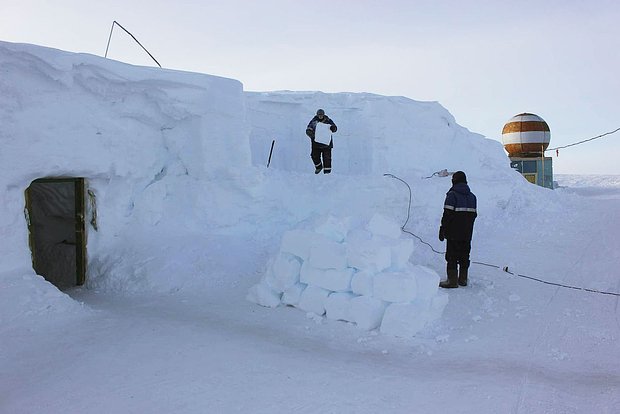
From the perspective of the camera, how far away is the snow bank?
4602mm

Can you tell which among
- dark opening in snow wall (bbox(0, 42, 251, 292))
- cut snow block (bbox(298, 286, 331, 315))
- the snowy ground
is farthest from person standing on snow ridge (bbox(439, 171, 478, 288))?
dark opening in snow wall (bbox(0, 42, 251, 292))

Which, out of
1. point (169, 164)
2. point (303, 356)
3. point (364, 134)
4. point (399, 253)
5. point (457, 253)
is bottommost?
point (303, 356)

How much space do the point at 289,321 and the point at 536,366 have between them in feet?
7.12

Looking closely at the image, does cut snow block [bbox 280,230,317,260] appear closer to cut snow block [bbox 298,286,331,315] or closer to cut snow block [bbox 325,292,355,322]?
cut snow block [bbox 298,286,331,315]

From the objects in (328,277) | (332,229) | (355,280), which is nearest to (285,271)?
(328,277)

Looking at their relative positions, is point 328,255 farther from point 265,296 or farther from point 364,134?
point 364,134

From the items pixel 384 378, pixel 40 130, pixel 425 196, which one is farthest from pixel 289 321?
pixel 425 196

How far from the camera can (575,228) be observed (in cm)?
884

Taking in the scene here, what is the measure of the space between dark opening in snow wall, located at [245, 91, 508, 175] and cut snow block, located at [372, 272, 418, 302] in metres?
5.39

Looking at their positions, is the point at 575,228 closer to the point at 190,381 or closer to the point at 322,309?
the point at 322,309

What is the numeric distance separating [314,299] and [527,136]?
561 inches

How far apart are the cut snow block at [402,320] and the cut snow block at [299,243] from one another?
1.05 metres

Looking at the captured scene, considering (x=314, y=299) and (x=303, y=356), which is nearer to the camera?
(x=303, y=356)

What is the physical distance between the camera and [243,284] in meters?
6.01
